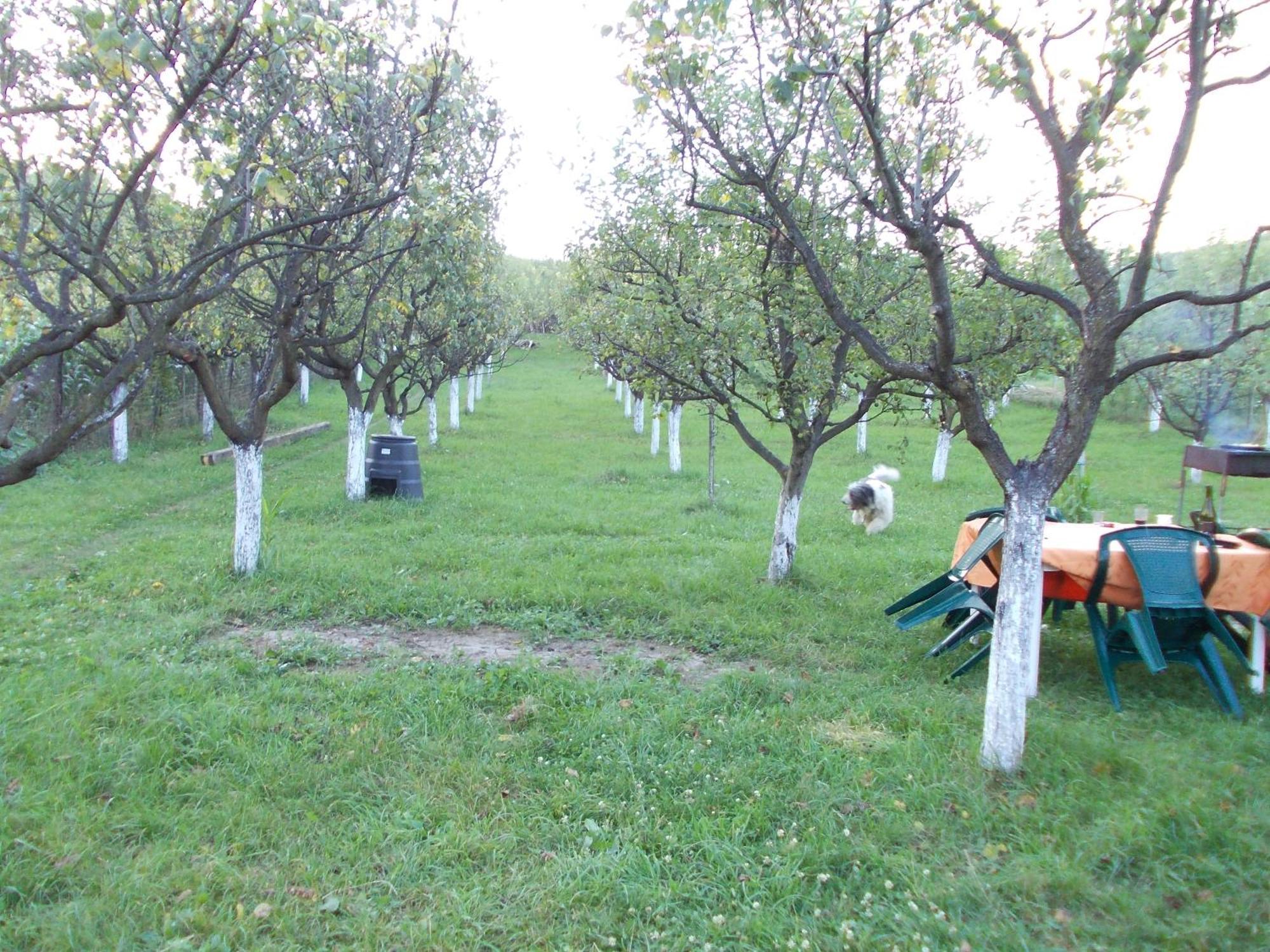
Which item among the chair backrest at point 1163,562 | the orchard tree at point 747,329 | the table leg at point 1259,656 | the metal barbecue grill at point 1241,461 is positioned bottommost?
the table leg at point 1259,656

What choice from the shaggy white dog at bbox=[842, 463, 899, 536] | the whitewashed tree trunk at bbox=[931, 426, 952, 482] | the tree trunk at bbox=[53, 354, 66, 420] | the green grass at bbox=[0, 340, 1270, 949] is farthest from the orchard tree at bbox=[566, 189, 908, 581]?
the tree trunk at bbox=[53, 354, 66, 420]

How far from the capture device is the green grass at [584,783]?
3277 millimetres

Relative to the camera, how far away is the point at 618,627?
6.82 m

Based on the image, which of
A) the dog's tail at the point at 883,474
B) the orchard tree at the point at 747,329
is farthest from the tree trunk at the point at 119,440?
A: the dog's tail at the point at 883,474

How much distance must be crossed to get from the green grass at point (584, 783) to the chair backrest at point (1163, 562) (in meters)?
0.69

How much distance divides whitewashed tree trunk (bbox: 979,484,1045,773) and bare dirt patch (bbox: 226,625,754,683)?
1.99m

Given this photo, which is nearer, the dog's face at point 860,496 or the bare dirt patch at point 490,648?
the bare dirt patch at point 490,648

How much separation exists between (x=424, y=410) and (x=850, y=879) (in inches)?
1049

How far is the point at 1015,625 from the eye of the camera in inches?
168

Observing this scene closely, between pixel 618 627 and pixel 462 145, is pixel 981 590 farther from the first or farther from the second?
pixel 462 145

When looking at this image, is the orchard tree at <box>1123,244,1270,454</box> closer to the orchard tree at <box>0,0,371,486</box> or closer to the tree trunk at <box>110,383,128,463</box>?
the orchard tree at <box>0,0,371,486</box>

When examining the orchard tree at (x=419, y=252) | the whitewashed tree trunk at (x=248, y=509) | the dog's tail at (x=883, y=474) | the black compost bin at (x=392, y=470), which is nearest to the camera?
the orchard tree at (x=419, y=252)

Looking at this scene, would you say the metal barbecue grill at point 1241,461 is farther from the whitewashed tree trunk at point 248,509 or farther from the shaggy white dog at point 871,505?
the whitewashed tree trunk at point 248,509

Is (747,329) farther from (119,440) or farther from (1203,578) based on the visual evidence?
(119,440)
